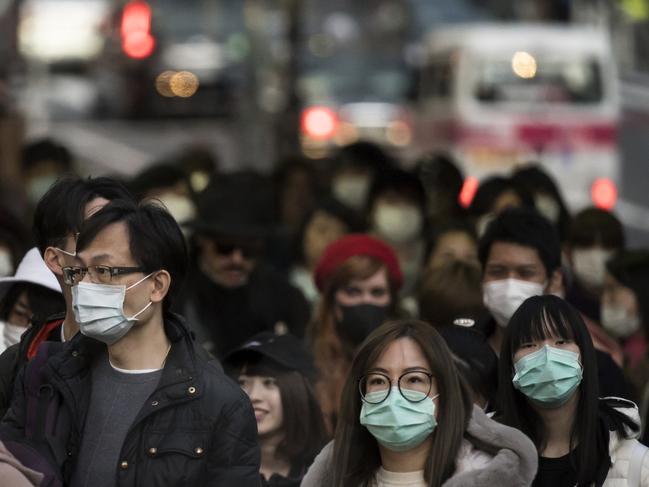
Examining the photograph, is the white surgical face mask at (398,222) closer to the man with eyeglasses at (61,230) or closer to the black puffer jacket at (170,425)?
the man with eyeglasses at (61,230)

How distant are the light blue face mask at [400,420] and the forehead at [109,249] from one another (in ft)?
2.77

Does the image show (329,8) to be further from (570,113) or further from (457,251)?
(457,251)

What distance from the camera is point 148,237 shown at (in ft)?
18.4

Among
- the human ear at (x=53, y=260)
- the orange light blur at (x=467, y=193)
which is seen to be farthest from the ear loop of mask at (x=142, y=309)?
the orange light blur at (x=467, y=193)

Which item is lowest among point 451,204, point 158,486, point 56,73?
point 56,73

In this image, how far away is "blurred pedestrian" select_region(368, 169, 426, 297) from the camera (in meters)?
11.3

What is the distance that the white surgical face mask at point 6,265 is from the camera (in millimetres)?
8461

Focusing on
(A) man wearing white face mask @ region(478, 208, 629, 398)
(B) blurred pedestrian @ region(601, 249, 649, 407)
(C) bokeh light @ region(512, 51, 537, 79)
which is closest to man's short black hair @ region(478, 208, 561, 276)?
(A) man wearing white face mask @ region(478, 208, 629, 398)

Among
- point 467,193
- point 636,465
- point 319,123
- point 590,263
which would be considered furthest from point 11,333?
point 319,123

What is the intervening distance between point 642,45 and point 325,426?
82.8ft

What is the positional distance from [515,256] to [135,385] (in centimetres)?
256

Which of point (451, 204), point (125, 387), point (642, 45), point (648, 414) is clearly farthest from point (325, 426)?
point (642, 45)

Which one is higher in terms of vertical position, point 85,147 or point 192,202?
point 192,202

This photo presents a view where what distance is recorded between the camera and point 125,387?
551 centimetres
